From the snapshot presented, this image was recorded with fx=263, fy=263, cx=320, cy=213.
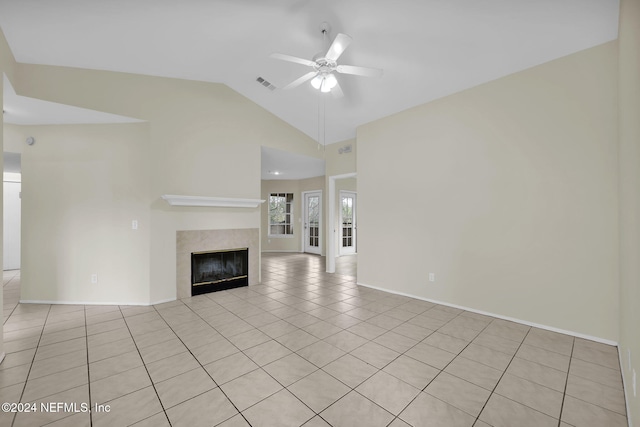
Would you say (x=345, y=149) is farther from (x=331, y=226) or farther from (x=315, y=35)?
(x=315, y=35)

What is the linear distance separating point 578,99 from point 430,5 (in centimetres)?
181

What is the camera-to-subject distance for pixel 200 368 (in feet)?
7.14

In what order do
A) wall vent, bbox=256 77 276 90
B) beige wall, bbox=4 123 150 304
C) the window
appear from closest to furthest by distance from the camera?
beige wall, bbox=4 123 150 304, wall vent, bbox=256 77 276 90, the window

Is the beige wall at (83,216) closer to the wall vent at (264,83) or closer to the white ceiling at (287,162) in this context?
the wall vent at (264,83)

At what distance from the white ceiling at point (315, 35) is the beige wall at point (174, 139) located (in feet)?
0.70

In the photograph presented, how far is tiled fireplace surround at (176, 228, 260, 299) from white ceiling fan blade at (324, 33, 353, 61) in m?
3.15

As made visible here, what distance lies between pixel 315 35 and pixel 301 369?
3.36m

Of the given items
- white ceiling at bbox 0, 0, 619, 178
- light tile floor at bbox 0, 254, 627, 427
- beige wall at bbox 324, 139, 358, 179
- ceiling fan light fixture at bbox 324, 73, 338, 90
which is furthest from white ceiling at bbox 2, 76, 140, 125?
beige wall at bbox 324, 139, 358, 179

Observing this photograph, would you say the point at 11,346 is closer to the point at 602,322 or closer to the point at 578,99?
the point at 602,322

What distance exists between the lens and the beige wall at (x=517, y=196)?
8.45ft

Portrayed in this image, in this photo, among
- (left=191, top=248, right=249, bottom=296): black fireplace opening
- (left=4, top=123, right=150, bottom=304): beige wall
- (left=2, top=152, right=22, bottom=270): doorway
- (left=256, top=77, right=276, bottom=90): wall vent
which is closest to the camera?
(left=4, top=123, right=150, bottom=304): beige wall

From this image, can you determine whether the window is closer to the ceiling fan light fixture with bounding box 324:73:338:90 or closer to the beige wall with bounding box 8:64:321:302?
the beige wall with bounding box 8:64:321:302

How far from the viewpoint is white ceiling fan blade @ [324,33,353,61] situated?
2207 millimetres

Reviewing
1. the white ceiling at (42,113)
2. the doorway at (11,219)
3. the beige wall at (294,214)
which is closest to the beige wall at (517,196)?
the white ceiling at (42,113)
